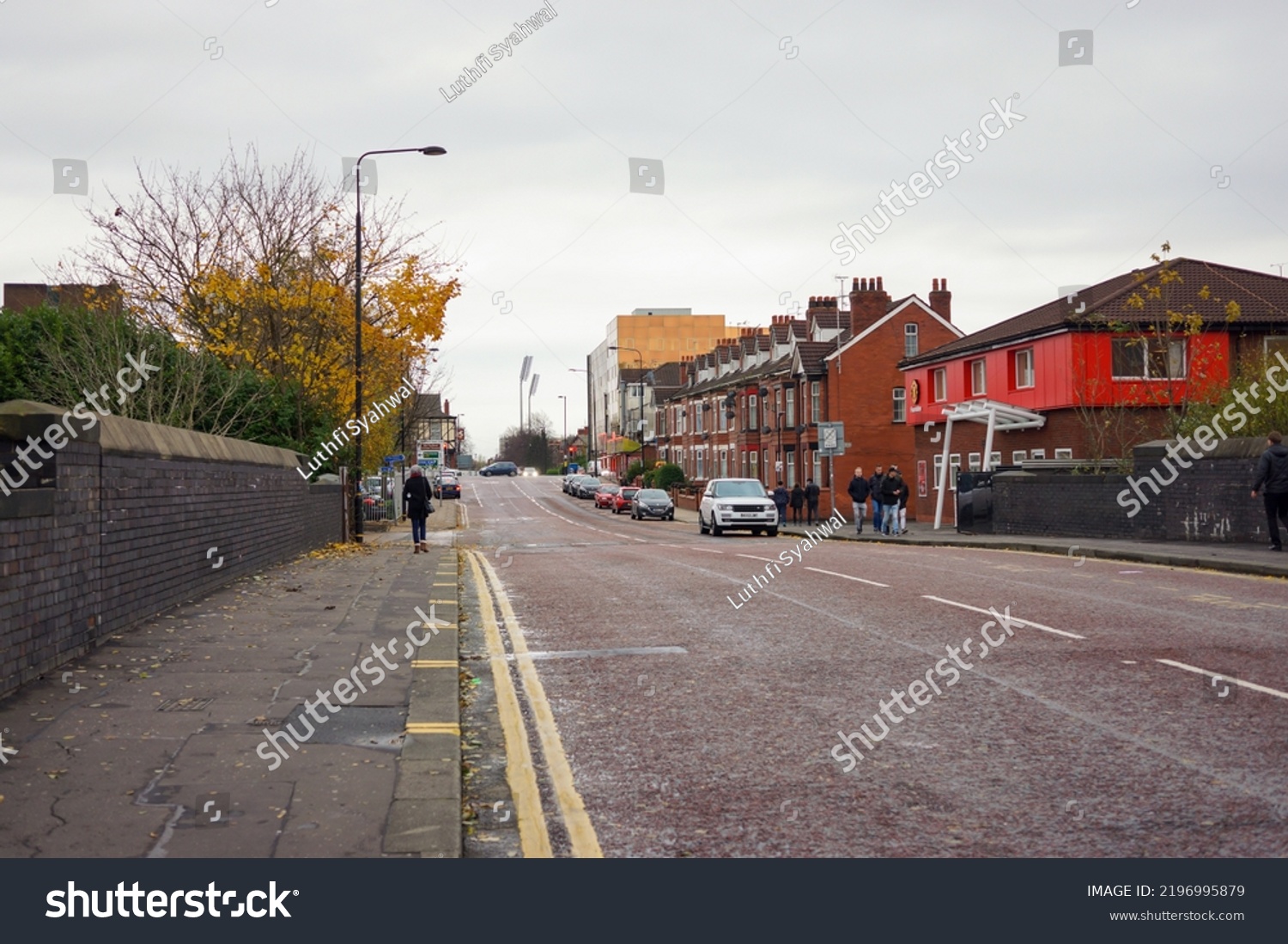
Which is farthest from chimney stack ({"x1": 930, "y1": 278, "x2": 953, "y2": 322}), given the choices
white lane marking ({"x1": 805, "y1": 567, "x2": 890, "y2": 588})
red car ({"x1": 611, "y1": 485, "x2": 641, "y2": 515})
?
white lane marking ({"x1": 805, "y1": 567, "x2": 890, "y2": 588})

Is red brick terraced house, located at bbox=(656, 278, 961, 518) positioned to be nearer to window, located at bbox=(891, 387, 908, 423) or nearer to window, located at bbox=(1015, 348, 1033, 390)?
window, located at bbox=(891, 387, 908, 423)

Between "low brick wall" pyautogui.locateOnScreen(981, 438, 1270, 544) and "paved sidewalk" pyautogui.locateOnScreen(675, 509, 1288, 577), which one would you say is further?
"low brick wall" pyautogui.locateOnScreen(981, 438, 1270, 544)

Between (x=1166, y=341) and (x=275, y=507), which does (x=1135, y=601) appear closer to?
(x=275, y=507)

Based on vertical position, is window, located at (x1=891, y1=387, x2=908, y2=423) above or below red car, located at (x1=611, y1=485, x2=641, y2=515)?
above

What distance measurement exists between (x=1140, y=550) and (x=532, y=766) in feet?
56.3

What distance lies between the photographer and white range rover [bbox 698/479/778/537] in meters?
38.5

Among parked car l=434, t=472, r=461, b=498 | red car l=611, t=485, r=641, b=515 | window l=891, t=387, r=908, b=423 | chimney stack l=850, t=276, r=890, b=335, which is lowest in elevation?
red car l=611, t=485, r=641, b=515

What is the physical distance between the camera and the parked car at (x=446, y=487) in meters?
82.0

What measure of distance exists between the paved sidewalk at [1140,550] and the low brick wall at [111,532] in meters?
13.8

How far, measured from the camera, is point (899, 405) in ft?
192

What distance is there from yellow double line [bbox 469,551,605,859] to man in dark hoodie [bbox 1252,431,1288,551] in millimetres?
12782

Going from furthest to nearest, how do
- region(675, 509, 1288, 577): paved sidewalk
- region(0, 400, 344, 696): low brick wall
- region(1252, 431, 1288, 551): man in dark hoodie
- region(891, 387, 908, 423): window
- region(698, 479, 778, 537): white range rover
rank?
region(891, 387, 908, 423): window
region(698, 479, 778, 537): white range rover
region(1252, 431, 1288, 551): man in dark hoodie
region(675, 509, 1288, 577): paved sidewalk
region(0, 400, 344, 696): low brick wall

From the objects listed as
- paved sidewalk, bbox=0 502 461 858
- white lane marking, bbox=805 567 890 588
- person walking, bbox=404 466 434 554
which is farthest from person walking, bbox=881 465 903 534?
paved sidewalk, bbox=0 502 461 858

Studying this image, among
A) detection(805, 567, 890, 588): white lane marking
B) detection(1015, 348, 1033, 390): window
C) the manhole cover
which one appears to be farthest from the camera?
detection(1015, 348, 1033, 390): window
